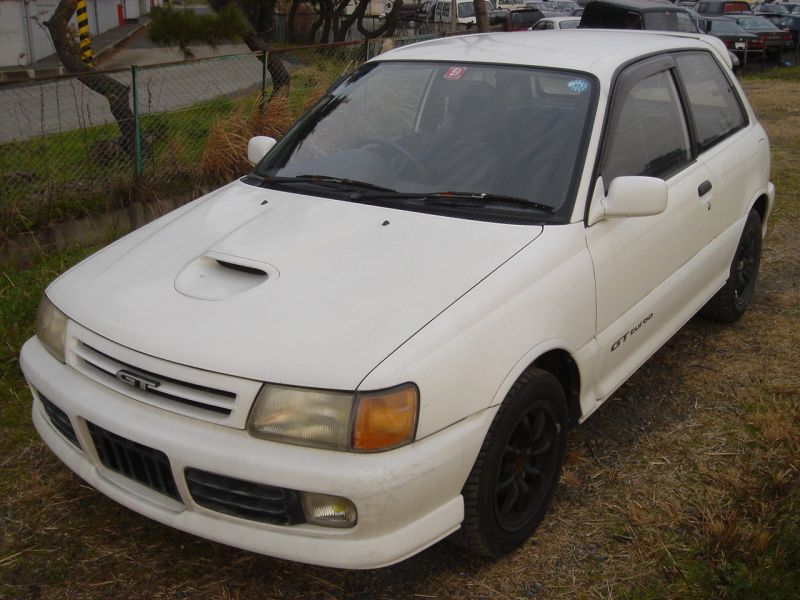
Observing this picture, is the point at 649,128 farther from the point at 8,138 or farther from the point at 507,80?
the point at 8,138

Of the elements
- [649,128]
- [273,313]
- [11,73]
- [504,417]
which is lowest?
[11,73]

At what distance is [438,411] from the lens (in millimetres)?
2572

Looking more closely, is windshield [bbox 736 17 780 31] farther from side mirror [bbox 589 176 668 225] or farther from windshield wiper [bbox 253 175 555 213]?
windshield wiper [bbox 253 175 555 213]

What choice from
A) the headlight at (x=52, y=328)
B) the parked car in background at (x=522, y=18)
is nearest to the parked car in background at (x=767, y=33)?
the parked car in background at (x=522, y=18)

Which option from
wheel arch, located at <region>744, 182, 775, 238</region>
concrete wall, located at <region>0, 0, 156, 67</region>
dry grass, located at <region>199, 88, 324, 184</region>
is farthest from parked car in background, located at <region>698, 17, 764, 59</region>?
wheel arch, located at <region>744, 182, 775, 238</region>

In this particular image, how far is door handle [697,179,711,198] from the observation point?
13.5ft

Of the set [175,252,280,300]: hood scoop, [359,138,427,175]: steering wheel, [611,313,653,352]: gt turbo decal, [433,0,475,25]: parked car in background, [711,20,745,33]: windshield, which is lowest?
[433,0,475,25]: parked car in background

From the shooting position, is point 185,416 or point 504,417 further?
point 504,417

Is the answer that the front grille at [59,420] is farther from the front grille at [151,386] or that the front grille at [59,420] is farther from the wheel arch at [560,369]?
the wheel arch at [560,369]

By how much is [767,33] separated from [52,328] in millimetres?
23127

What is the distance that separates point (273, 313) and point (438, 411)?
0.61 metres

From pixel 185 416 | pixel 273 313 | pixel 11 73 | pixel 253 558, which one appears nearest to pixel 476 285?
pixel 273 313

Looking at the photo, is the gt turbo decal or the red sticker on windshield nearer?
the gt turbo decal

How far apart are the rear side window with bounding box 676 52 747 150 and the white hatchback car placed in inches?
1.9
